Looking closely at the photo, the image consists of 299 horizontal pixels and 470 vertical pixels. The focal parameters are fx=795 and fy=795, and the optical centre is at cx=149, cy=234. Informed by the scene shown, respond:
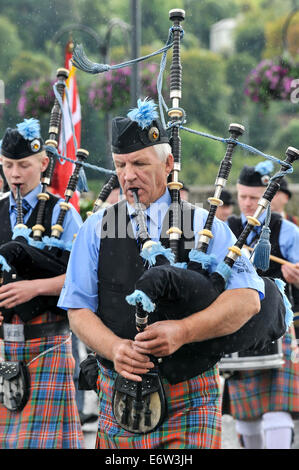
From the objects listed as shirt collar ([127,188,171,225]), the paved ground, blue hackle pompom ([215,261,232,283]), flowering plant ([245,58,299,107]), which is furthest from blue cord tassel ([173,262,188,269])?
flowering plant ([245,58,299,107])

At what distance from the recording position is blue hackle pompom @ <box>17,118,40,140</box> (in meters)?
4.06

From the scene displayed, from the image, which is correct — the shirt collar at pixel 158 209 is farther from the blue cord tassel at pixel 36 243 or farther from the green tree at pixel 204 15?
the green tree at pixel 204 15

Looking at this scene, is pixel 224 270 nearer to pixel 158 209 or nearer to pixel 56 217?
pixel 158 209

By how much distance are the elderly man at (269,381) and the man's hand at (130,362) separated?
7.23ft

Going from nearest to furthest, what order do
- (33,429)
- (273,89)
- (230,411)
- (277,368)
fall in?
(33,429) < (277,368) < (230,411) < (273,89)

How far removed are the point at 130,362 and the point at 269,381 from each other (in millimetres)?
2563

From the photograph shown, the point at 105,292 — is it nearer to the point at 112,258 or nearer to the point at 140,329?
the point at 112,258

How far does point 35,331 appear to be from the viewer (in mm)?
3945

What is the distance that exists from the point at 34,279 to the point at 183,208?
118 centimetres

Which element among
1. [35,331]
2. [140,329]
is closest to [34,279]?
[35,331]

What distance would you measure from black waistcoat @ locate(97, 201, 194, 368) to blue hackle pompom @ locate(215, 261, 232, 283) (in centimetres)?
15

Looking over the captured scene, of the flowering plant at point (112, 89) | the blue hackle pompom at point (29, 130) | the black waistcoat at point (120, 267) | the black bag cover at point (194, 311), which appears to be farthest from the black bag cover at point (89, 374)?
the flowering plant at point (112, 89)

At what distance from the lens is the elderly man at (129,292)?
2.70 metres

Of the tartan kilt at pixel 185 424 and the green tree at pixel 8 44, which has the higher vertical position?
the green tree at pixel 8 44
